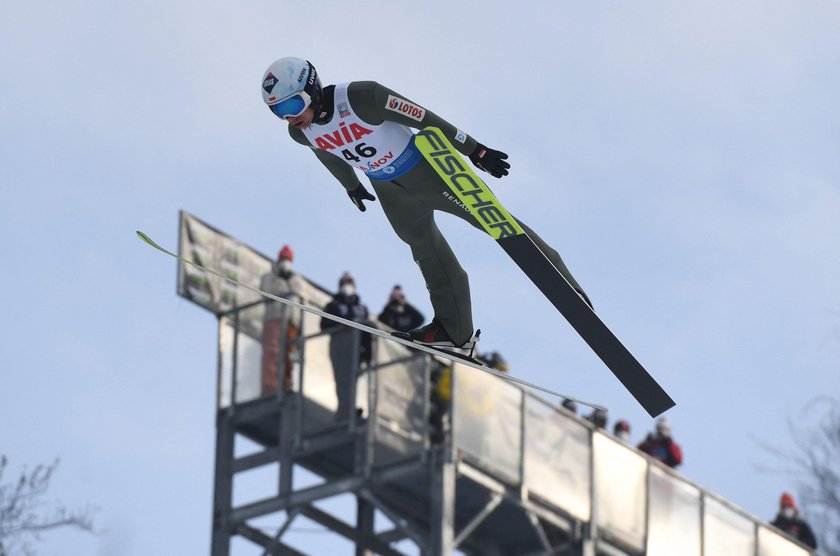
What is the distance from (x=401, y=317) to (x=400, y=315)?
0.08 feet

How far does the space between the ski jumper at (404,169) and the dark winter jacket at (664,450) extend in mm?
8888

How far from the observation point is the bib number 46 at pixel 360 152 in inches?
486

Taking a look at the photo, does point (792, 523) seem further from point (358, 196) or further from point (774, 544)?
point (358, 196)

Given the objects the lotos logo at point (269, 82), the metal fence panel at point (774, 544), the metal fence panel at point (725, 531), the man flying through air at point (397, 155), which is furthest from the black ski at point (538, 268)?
the metal fence panel at point (774, 544)

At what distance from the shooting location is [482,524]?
2219 cm

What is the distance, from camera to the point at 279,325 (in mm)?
20531

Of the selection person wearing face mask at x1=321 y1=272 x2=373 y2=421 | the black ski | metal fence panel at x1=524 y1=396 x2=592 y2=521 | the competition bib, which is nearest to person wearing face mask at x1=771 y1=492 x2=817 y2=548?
metal fence panel at x1=524 y1=396 x2=592 y2=521

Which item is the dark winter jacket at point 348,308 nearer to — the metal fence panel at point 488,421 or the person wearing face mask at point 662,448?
the metal fence panel at point 488,421

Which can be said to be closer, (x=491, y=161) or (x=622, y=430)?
(x=491, y=161)

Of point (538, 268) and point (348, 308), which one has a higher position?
point (348, 308)

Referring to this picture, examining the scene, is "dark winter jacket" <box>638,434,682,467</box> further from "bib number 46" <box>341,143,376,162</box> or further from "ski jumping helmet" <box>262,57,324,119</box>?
"ski jumping helmet" <box>262,57,324,119</box>

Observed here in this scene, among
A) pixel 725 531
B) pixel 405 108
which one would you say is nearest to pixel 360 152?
pixel 405 108

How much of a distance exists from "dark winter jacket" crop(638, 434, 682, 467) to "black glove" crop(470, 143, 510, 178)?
32.6 ft

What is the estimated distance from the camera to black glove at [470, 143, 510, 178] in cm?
1209
